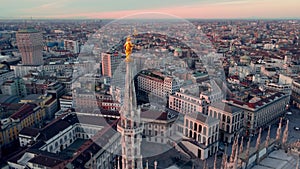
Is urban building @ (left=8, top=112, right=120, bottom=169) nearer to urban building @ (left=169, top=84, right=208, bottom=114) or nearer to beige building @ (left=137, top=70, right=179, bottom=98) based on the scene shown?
urban building @ (left=169, top=84, right=208, bottom=114)

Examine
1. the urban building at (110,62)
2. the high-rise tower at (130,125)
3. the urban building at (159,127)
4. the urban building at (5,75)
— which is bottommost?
the urban building at (159,127)

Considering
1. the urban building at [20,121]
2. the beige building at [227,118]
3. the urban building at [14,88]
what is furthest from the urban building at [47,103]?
the beige building at [227,118]

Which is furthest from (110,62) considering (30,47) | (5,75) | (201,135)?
(201,135)

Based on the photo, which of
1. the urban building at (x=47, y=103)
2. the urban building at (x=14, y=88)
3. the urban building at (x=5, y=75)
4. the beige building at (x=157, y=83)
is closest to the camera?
the urban building at (x=47, y=103)

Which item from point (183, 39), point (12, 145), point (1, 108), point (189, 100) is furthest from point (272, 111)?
point (183, 39)

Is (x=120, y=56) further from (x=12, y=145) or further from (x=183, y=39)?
(x=183, y=39)

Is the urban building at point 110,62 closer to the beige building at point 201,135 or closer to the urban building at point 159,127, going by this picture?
the urban building at point 159,127

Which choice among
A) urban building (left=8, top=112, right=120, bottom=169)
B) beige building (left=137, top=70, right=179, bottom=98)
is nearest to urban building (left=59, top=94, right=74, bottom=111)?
urban building (left=8, top=112, right=120, bottom=169)
